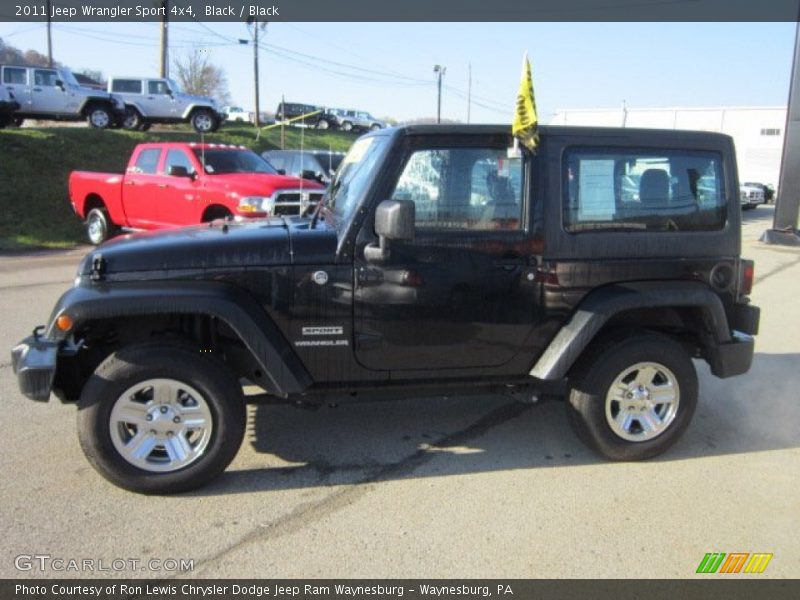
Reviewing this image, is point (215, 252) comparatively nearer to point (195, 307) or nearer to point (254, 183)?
point (195, 307)

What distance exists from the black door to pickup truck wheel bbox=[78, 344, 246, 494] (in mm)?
805

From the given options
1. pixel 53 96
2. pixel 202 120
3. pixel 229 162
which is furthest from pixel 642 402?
pixel 202 120

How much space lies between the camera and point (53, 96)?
2122 cm

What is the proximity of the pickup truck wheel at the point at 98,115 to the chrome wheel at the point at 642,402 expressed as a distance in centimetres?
2195

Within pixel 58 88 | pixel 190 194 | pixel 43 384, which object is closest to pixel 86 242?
pixel 190 194

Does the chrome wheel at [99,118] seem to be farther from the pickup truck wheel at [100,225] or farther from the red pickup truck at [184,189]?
the pickup truck wheel at [100,225]

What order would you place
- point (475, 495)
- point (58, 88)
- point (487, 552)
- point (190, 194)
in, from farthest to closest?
point (58, 88), point (190, 194), point (475, 495), point (487, 552)

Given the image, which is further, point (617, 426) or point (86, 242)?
point (86, 242)

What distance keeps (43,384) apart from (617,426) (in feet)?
10.4

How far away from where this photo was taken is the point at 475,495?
3.62 metres

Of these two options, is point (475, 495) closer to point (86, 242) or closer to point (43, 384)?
point (43, 384)

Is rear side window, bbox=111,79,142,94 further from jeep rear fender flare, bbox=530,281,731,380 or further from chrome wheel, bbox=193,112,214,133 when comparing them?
jeep rear fender flare, bbox=530,281,731,380

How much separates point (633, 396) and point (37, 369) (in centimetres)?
331

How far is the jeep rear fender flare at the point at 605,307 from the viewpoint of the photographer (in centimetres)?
377
